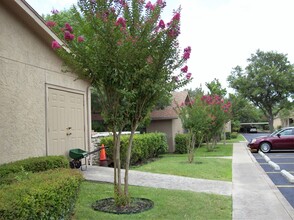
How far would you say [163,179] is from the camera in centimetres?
1003

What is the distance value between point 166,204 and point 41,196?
11.0 ft

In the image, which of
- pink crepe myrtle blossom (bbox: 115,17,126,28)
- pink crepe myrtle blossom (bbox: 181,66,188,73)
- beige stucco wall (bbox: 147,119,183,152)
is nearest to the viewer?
pink crepe myrtle blossom (bbox: 115,17,126,28)

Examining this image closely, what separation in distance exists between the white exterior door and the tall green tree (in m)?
33.7

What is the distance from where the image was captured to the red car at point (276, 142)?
842 inches

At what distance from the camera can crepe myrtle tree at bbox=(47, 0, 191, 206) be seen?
6016 millimetres

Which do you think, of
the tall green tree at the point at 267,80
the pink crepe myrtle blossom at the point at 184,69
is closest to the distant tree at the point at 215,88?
the tall green tree at the point at 267,80

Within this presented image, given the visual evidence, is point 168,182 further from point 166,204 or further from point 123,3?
point 123,3

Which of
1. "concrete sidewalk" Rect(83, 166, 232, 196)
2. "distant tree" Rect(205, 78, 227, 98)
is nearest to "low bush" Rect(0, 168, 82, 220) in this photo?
"concrete sidewalk" Rect(83, 166, 232, 196)

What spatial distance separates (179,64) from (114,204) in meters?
3.03

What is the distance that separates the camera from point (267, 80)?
42.3 metres

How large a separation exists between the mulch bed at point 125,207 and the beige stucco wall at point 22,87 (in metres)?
2.60

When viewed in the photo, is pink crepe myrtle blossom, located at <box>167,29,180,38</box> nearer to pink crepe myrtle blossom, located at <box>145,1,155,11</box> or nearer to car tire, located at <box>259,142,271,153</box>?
pink crepe myrtle blossom, located at <box>145,1,155,11</box>

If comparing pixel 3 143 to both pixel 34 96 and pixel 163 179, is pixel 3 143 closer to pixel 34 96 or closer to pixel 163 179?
pixel 34 96

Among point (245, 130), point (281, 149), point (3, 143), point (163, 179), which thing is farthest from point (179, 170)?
point (245, 130)
